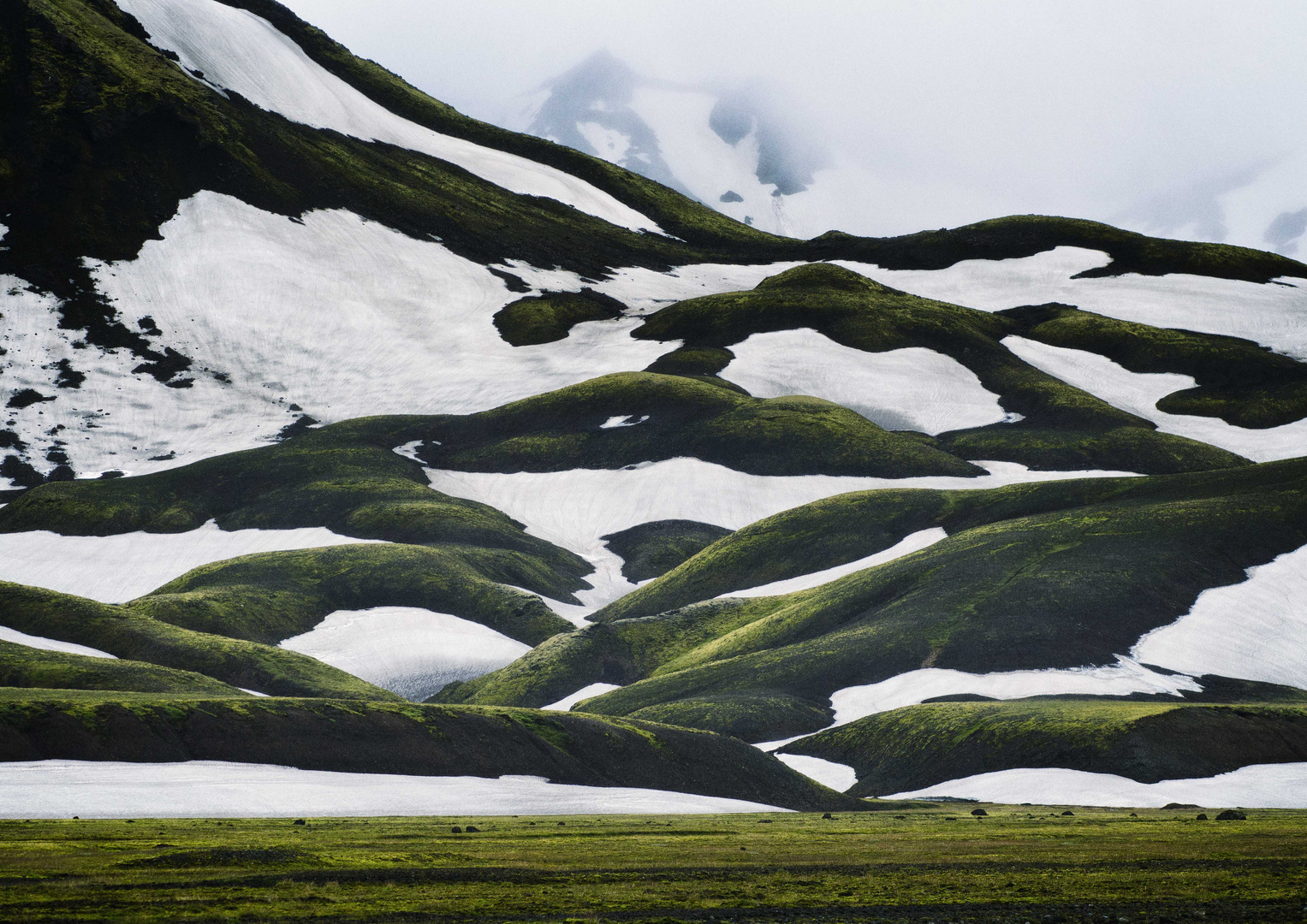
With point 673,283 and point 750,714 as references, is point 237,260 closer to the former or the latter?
point 673,283

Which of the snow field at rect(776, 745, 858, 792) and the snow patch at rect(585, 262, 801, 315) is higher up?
the snow patch at rect(585, 262, 801, 315)

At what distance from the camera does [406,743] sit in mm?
37312

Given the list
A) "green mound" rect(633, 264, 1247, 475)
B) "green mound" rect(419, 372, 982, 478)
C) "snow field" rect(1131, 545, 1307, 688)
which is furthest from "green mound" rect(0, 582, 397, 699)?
"green mound" rect(633, 264, 1247, 475)

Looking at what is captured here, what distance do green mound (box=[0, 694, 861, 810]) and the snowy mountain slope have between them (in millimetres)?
1500

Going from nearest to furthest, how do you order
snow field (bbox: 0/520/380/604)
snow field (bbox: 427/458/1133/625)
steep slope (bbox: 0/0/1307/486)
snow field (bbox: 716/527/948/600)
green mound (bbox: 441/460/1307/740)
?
green mound (bbox: 441/460/1307/740), snow field (bbox: 716/527/948/600), snow field (bbox: 0/520/380/604), snow field (bbox: 427/458/1133/625), steep slope (bbox: 0/0/1307/486)

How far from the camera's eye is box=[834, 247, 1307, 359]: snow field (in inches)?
5876

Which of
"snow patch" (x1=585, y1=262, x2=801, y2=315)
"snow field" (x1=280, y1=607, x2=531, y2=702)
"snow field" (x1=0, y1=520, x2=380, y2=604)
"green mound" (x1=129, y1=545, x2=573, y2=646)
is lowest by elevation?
"snow field" (x1=280, y1=607, x2=531, y2=702)

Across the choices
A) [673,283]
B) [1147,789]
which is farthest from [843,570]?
[673,283]

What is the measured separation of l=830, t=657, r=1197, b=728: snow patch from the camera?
163ft

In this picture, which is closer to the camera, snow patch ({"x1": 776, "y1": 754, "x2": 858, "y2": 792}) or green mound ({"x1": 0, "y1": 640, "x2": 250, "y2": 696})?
green mound ({"x1": 0, "y1": 640, "x2": 250, "y2": 696})

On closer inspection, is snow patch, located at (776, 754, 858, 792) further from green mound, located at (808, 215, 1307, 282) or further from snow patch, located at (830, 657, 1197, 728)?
green mound, located at (808, 215, 1307, 282)

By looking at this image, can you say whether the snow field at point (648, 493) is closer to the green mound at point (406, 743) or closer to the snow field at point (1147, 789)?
the green mound at point (406, 743)

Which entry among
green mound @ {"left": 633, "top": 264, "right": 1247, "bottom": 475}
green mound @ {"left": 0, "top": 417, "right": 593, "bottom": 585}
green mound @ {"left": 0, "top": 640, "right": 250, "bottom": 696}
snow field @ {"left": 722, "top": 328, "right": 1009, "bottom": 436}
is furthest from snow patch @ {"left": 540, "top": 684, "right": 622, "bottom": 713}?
snow field @ {"left": 722, "top": 328, "right": 1009, "bottom": 436}

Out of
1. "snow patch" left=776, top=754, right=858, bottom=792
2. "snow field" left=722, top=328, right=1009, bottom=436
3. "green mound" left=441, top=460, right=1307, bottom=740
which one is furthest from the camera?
"snow field" left=722, top=328, right=1009, bottom=436
